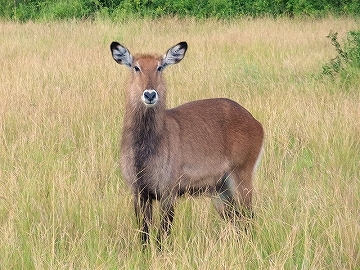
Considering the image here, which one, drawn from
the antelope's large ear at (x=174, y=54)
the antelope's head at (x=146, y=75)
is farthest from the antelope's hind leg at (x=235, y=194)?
the antelope's large ear at (x=174, y=54)

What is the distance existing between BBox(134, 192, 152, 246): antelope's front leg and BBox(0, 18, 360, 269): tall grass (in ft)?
0.25

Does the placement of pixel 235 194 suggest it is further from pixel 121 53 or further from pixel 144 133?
pixel 121 53

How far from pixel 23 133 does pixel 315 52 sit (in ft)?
20.6

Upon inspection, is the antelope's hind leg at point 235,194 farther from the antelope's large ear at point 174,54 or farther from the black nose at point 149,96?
the antelope's large ear at point 174,54

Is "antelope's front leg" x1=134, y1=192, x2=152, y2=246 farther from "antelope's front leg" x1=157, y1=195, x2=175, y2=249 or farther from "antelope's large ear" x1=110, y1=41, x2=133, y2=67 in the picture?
"antelope's large ear" x1=110, y1=41, x2=133, y2=67

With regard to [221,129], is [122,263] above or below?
below

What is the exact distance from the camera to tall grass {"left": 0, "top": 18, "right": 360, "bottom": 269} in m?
3.24

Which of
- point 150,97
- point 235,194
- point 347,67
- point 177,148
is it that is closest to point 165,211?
point 177,148

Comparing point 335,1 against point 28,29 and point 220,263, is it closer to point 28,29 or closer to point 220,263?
point 28,29

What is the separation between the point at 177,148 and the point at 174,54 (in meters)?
0.79

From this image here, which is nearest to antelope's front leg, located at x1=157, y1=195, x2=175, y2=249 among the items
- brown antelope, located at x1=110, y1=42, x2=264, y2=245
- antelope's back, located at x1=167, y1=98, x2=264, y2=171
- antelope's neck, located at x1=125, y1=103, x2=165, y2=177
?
brown antelope, located at x1=110, y1=42, x2=264, y2=245

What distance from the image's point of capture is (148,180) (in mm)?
3672

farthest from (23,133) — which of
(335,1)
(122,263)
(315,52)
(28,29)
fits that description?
(335,1)

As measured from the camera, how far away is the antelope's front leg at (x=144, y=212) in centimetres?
367
